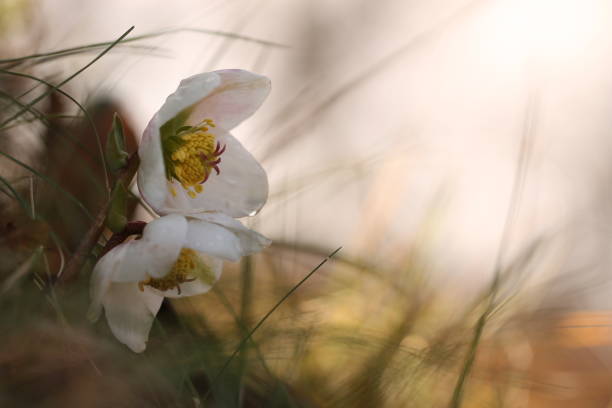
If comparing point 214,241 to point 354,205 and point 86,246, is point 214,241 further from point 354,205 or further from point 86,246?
point 354,205

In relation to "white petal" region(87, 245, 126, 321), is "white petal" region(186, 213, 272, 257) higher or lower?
higher

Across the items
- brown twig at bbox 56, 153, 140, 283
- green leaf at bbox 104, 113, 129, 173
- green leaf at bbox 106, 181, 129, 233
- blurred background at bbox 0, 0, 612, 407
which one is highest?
green leaf at bbox 104, 113, 129, 173

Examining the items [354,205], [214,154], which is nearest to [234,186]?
[214,154]

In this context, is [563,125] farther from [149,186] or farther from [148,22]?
[149,186]

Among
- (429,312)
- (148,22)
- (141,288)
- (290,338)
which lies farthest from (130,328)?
(148,22)
